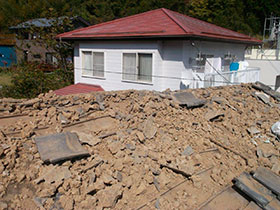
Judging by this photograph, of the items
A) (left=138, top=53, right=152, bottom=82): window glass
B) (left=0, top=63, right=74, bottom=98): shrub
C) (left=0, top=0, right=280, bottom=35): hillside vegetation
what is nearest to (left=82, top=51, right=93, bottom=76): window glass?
(left=0, top=63, right=74, bottom=98): shrub

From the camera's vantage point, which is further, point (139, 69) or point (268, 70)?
point (268, 70)

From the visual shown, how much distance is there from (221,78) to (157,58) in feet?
9.69

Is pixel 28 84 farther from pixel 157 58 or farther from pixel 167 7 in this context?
pixel 167 7

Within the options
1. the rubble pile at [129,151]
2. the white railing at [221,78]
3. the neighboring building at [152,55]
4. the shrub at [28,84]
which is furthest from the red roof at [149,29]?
the rubble pile at [129,151]

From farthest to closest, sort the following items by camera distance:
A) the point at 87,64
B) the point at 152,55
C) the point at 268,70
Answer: the point at 268,70, the point at 87,64, the point at 152,55

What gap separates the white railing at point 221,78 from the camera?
30.9 feet

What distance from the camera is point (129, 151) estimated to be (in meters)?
4.26

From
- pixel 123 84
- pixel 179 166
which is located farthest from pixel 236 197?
pixel 123 84

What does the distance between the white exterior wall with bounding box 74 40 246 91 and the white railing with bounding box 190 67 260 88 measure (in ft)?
1.19

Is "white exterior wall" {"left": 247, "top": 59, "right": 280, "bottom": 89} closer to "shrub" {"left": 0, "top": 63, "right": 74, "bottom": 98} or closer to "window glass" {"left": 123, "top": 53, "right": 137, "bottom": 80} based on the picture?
"window glass" {"left": 123, "top": 53, "right": 137, "bottom": 80}

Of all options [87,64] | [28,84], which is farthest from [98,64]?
[28,84]

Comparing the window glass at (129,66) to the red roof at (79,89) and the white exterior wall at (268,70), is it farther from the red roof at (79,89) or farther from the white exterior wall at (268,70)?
the white exterior wall at (268,70)

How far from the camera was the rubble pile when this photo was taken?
336cm

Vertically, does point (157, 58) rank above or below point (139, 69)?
above
